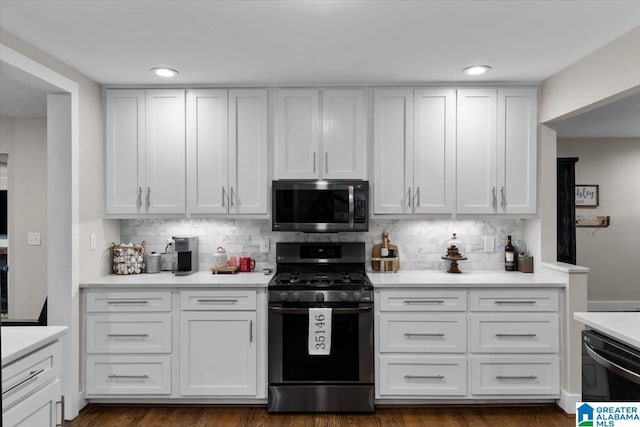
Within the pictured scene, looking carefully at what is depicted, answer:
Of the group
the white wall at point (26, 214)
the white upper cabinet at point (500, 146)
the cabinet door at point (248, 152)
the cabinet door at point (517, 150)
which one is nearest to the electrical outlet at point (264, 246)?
the cabinet door at point (248, 152)

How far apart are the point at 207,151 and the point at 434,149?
179cm

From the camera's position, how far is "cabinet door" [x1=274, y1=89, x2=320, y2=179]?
3283 millimetres

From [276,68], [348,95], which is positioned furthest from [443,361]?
[276,68]

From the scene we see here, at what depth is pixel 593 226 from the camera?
5.67 m

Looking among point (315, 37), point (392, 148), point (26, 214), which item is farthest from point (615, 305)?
point (26, 214)

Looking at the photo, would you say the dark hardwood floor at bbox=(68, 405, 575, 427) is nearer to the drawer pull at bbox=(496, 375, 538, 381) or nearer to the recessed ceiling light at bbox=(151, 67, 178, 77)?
the drawer pull at bbox=(496, 375, 538, 381)

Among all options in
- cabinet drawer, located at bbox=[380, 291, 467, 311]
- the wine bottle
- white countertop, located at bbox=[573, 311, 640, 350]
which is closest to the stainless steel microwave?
cabinet drawer, located at bbox=[380, 291, 467, 311]

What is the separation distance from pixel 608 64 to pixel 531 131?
0.80m

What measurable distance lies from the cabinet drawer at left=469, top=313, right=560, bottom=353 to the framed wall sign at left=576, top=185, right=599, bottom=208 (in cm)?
338

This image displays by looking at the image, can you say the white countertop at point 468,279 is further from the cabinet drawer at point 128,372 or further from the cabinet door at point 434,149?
the cabinet drawer at point 128,372

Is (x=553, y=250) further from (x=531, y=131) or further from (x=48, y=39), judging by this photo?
(x=48, y=39)

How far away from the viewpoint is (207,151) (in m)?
3.31

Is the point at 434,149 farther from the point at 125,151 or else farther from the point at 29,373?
the point at 29,373

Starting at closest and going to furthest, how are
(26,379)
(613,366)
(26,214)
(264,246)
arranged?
(26,379)
(613,366)
(264,246)
(26,214)
